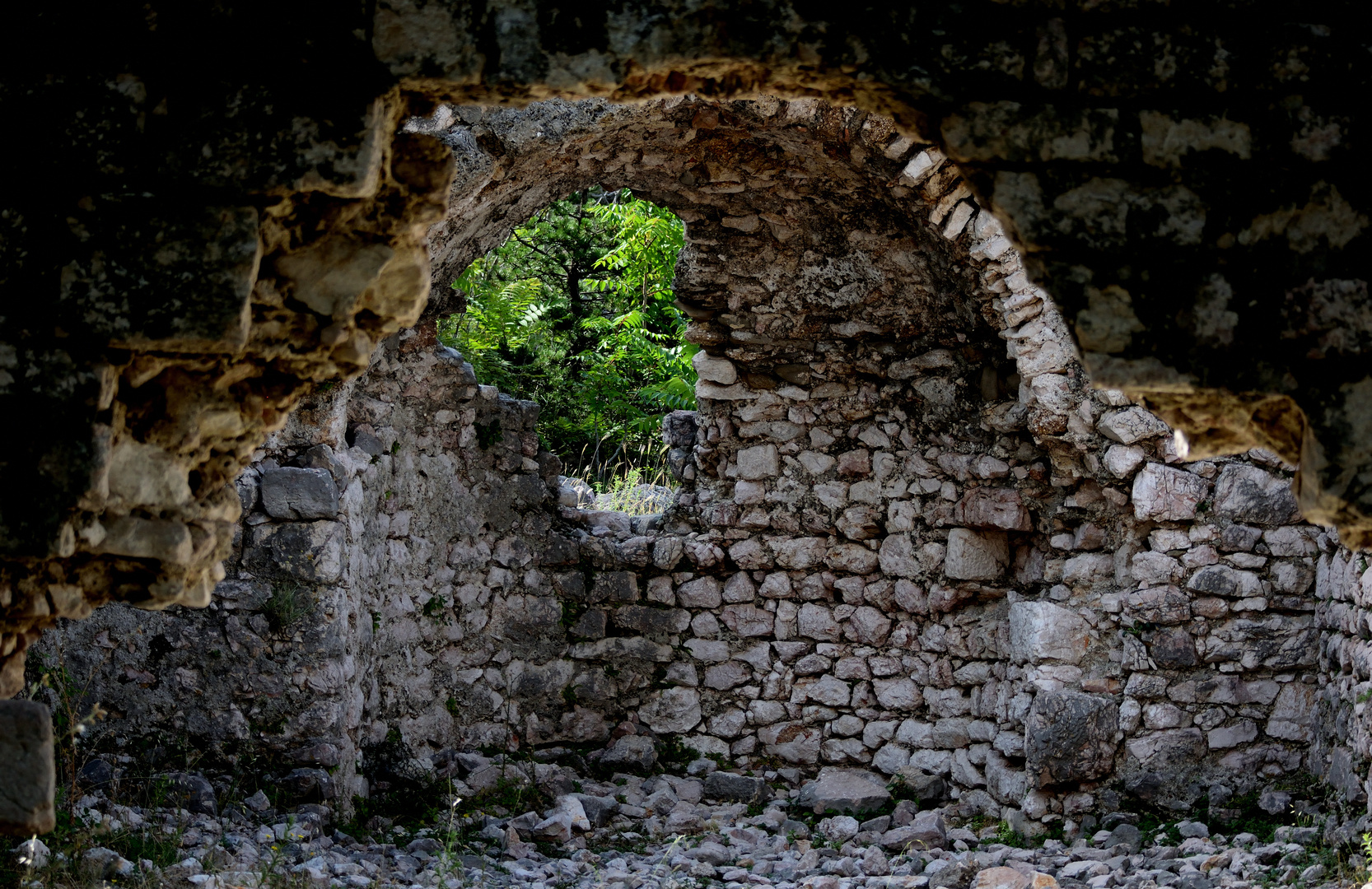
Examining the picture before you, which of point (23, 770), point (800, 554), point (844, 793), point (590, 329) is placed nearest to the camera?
point (23, 770)

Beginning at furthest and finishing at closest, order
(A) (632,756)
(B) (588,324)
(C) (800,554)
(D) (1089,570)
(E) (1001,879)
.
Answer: (B) (588,324)
(C) (800,554)
(A) (632,756)
(D) (1089,570)
(E) (1001,879)

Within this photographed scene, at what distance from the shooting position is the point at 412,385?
5.73 m

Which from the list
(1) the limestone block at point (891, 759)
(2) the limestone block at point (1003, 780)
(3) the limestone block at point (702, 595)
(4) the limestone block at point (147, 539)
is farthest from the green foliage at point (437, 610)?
(4) the limestone block at point (147, 539)

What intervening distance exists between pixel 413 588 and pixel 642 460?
5.20 meters

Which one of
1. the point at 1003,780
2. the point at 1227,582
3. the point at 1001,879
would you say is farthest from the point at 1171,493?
the point at 1001,879

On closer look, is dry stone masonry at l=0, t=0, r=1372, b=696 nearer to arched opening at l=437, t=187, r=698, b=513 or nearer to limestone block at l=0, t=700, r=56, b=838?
limestone block at l=0, t=700, r=56, b=838

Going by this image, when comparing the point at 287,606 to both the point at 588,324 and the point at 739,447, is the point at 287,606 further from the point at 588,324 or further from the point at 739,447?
the point at 588,324

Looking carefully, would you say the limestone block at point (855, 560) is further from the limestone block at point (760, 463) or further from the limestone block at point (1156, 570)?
the limestone block at point (1156, 570)

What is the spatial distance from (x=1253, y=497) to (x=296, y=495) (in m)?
4.12

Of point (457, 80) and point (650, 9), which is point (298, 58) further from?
point (650, 9)

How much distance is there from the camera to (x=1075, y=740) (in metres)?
4.79

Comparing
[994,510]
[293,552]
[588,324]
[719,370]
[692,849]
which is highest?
[588,324]

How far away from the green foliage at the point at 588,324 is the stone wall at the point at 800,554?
11.4ft

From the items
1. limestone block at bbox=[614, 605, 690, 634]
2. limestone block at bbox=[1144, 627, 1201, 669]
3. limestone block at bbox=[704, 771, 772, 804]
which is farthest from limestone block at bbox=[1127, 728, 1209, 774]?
limestone block at bbox=[614, 605, 690, 634]
